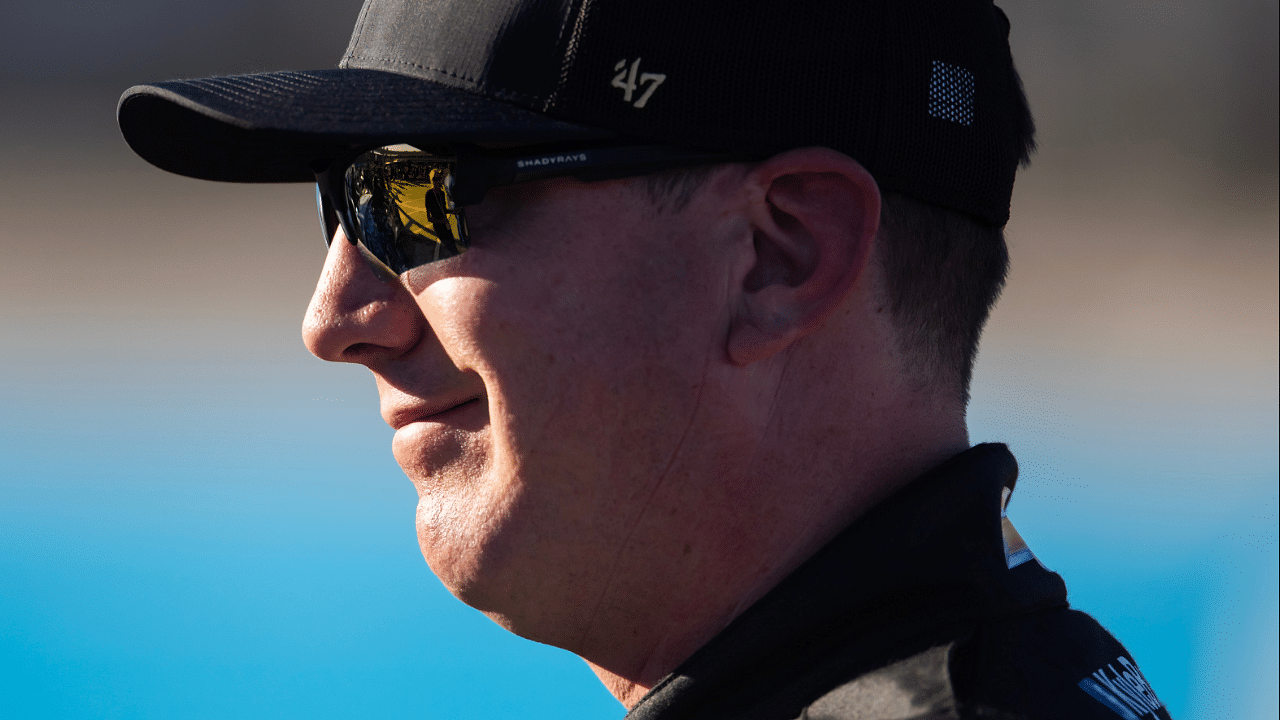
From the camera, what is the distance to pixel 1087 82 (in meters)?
6.32

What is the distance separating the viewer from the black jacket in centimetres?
80

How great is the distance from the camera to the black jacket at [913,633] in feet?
2.61

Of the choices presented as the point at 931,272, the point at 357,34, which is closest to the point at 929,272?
the point at 931,272

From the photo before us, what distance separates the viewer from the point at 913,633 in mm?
832

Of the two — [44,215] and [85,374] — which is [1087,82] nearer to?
[85,374]

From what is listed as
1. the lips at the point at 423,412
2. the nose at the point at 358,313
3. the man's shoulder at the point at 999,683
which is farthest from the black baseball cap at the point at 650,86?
the man's shoulder at the point at 999,683

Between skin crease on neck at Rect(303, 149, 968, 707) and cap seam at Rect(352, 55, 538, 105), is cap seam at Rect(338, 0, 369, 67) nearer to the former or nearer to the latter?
cap seam at Rect(352, 55, 538, 105)

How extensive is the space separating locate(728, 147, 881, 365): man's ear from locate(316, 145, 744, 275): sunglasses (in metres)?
0.07

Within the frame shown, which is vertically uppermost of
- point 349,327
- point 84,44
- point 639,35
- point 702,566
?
point 84,44

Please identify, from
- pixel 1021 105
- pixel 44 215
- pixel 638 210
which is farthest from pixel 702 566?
pixel 44 215

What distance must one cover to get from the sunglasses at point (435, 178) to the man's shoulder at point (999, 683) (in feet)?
1.69

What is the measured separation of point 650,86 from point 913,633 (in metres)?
0.58

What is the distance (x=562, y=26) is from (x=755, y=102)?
0.21 m

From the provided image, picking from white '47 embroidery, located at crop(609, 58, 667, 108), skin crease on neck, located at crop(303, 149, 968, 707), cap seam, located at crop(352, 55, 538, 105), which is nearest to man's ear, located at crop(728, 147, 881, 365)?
skin crease on neck, located at crop(303, 149, 968, 707)
